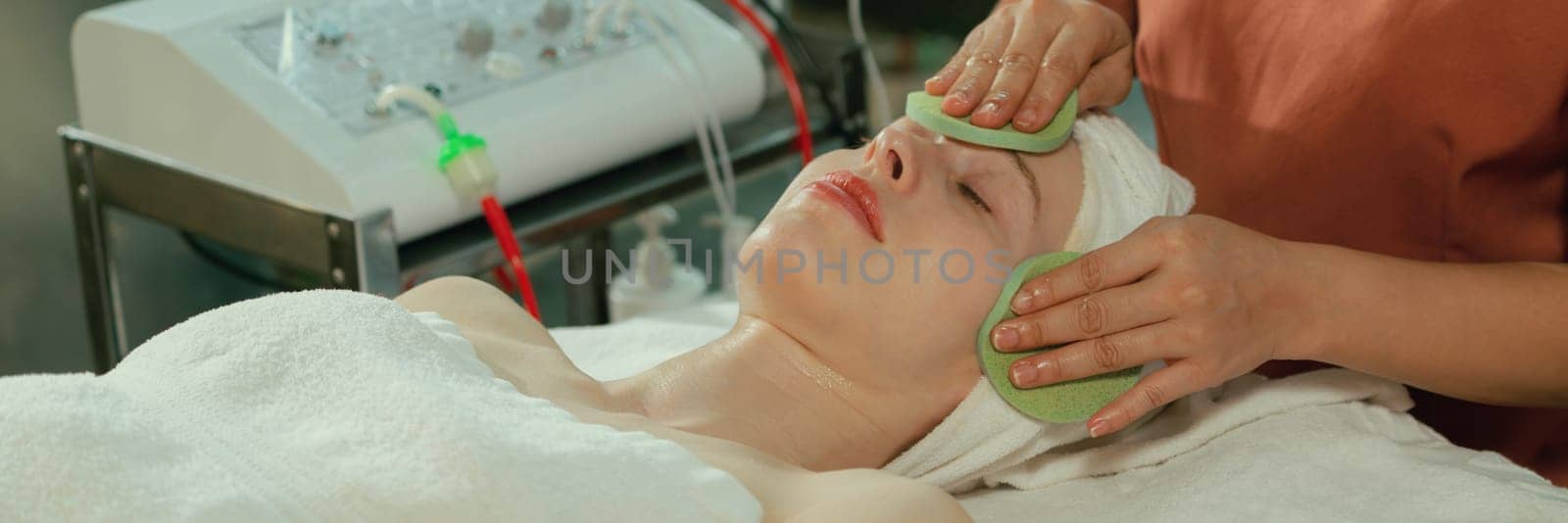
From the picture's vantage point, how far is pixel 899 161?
4.27 feet

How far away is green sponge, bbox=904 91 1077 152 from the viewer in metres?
1.30

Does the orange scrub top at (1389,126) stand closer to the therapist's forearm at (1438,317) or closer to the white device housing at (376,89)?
the therapist's forearm at (1438,317)

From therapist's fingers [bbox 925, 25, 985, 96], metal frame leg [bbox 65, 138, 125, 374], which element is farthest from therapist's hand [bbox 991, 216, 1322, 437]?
metal frame leg [bbox 65, 138, 125, 374]

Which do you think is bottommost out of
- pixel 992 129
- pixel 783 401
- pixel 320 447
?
pixel 783 401

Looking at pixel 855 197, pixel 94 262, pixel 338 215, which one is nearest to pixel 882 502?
pixel 855 197

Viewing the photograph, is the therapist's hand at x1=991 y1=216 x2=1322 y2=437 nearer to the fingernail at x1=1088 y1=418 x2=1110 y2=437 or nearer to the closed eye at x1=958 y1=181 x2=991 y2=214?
the fingernail at x1=1088 y1=418 x2=1110 y2=437

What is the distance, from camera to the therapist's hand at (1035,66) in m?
1.31

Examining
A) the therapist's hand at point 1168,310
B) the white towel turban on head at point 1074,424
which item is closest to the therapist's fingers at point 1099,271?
the therapist's hand at point 1168,310

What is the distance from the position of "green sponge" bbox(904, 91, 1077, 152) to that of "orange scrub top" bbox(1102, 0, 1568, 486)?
0.73 ft

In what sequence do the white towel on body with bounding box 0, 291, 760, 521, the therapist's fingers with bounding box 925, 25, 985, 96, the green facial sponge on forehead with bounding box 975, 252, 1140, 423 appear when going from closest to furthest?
the white towel on body with bounding box 0, 291, 760, 521
the green facial sponge on forehead with bounding box 975, 252, 1140, 423
the therapist's fingers with bounding box 925, 25, 985, 96

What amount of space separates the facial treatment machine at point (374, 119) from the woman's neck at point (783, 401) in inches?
17.5

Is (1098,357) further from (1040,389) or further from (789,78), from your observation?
(789,78)

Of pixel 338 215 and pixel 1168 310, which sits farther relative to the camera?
pixel 338 215

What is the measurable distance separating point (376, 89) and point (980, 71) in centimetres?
76
